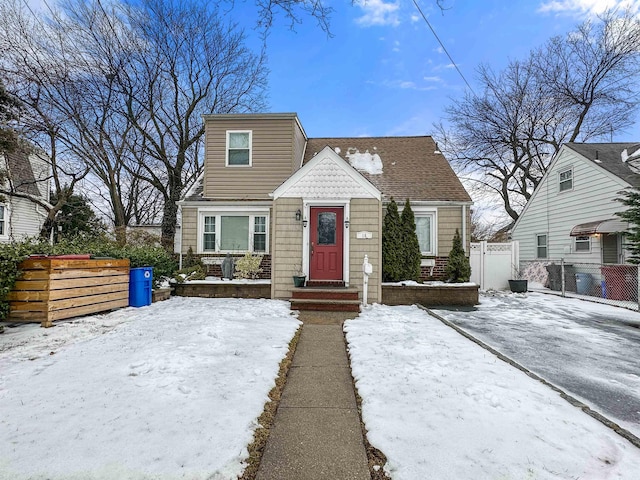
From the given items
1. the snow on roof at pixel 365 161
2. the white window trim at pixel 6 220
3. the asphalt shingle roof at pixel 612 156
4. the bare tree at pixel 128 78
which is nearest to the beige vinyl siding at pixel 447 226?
the snow on roof at pixel 365 161

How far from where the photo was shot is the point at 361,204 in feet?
28.5

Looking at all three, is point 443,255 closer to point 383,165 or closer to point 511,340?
point 383,165

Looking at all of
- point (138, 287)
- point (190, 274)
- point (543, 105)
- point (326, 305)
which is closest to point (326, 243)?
point (326, 305)

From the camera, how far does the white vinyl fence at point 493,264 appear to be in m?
11.7

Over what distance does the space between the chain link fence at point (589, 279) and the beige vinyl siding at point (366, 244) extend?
20.7 ft

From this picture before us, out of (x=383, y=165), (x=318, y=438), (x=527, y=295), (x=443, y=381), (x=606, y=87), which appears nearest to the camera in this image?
(x=318, y=438)

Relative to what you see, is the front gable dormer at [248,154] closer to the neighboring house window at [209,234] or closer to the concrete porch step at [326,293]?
the neighboring house window at [209,234]

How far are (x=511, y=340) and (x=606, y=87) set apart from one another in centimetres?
2135

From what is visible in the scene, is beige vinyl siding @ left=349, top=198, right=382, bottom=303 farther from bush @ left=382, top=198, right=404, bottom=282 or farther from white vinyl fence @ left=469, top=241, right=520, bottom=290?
white vinyl fence @ left=469, top=241, right=520, bottom=290

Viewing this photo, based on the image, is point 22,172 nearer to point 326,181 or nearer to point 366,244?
point 326,181

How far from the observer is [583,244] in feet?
40.5

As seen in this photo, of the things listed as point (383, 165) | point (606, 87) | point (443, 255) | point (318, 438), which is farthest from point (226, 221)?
point (606, 87)

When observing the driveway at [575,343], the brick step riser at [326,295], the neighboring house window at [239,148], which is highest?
the neighboring house window at [239,148]

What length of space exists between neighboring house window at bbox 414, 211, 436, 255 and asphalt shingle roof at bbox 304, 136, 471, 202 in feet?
1.89
